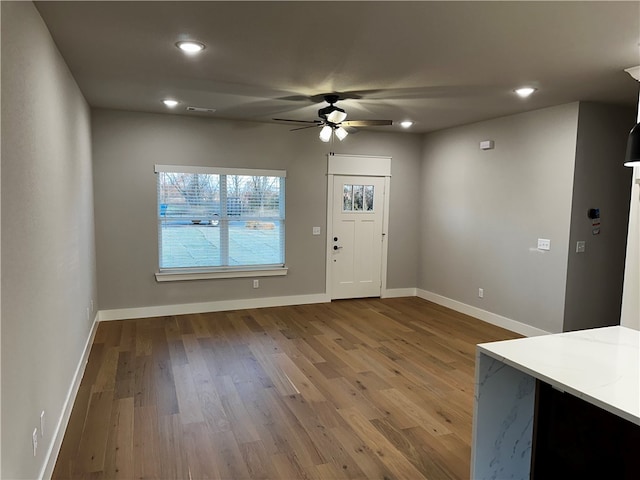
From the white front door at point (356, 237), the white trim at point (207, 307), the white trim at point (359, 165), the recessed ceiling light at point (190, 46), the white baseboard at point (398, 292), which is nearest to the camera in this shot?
the recessed ceiling light at point (190, 46)

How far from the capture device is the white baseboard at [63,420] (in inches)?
91.0

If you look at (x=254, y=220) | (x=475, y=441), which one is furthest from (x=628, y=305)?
(x=254, y=220)

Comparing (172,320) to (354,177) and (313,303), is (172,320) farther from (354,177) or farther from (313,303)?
(354,177)

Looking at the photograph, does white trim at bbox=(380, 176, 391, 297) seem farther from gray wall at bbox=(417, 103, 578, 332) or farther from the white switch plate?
the white switch plate

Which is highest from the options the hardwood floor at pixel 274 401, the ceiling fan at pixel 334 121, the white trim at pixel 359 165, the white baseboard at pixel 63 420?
the ceiling fan at pixel 334 121

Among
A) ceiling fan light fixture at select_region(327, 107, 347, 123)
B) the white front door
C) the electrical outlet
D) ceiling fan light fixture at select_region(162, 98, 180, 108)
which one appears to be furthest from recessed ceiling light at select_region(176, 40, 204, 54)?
the white front door

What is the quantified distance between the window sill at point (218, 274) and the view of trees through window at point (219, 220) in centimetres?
10

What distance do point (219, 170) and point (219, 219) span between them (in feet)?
2.17

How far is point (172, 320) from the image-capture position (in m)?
5.43

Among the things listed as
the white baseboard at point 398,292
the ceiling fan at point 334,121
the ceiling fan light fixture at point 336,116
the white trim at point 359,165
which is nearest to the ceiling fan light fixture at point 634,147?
the ceiling fan at point 334,121

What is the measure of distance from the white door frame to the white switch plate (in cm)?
243

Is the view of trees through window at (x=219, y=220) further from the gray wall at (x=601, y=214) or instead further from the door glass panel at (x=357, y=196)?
the gray wall at (x=601, y=214)

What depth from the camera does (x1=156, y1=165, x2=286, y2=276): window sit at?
559 cm

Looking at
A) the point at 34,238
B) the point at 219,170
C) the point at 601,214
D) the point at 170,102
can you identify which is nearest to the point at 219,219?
the point at 219,170
